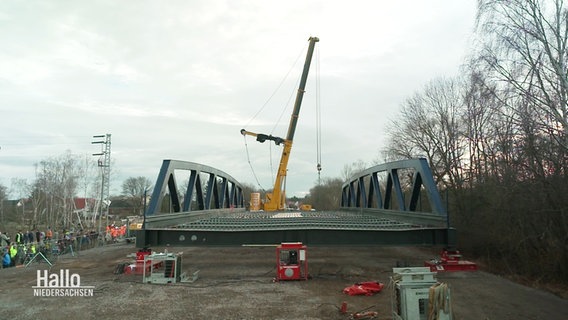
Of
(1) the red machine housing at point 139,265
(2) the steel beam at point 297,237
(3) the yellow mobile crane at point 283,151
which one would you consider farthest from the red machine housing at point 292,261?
(3) the yellow mobile crane at point 283,151

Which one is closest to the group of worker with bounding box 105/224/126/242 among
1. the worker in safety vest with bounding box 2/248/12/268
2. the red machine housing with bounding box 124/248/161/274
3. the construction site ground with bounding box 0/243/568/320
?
the worker in safety vest with bounding box 2/248/12/268

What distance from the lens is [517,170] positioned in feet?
36.6

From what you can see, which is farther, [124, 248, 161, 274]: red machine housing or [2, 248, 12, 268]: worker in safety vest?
[2, 248, 12, 268]: worker in safety vest

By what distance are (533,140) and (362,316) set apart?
23.7ft

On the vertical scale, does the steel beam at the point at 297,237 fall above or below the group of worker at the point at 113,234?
above

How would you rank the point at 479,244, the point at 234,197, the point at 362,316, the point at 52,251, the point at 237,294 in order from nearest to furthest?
1. the point at 362,316
2. the point at 237,294
3. the point at 479,244
4. the point at 52,251
5. the point at 234,197

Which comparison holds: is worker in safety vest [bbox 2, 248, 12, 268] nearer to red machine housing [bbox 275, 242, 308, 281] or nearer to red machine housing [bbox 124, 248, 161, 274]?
red machine housing [bbox 124, 248, 161, 274]

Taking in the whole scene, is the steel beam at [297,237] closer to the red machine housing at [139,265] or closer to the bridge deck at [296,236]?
the bridge deck at [296,236]

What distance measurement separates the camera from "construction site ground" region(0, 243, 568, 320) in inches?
269

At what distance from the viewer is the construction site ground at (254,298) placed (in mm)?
6836

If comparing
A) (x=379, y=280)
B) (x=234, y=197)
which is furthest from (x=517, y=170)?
(x=234, y=197)

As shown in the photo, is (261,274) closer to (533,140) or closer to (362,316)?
(362,316)

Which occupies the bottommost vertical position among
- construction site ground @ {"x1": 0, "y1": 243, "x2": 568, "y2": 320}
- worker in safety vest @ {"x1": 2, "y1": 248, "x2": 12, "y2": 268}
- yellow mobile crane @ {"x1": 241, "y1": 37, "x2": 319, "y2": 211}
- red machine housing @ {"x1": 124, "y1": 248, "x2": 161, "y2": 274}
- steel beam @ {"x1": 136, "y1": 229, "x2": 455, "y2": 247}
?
worker in safety vest @ {"x1": 2, "y1": 248, "x2": 12, "y2": 268}

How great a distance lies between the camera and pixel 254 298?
789cm
